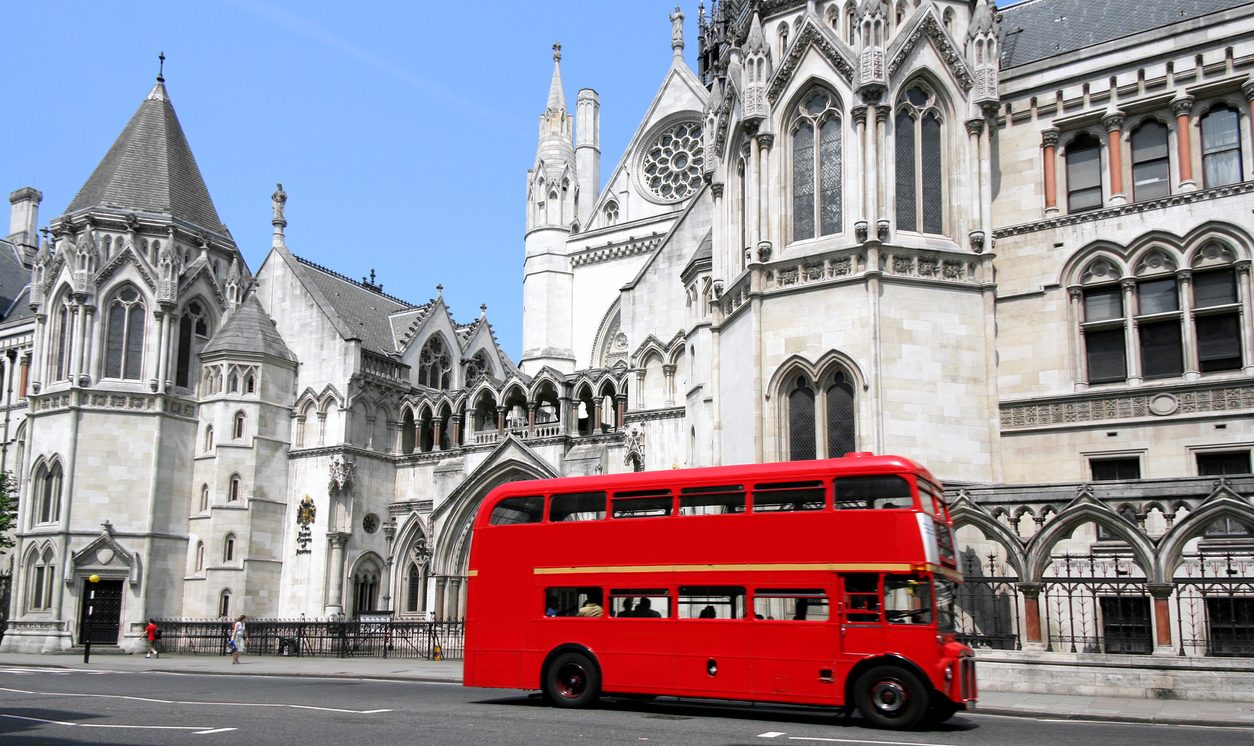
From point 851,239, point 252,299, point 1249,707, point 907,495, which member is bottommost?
point 1249,707

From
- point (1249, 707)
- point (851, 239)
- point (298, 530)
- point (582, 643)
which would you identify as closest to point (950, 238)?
point (851, 239)

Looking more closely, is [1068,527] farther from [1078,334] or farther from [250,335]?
[250,335]

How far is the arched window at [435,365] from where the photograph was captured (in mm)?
50000

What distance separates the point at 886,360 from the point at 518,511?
10.1 meters

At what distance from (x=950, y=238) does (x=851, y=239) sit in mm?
2398

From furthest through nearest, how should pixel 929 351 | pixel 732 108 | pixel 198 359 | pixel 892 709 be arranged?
pixel 198 359 → pixel 732 108 → pixel 929 351 → pixel 892 709

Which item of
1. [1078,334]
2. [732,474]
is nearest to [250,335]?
[1078,334]

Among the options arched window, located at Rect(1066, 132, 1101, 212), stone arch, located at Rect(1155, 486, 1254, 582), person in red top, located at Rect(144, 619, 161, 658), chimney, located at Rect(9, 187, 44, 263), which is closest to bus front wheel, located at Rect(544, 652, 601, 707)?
stone arch, located at Rect(1155, 486, 1254, 582)

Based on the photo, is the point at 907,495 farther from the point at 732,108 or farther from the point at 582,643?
the point at 732,108

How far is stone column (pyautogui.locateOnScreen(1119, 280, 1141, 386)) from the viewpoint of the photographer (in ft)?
83.8

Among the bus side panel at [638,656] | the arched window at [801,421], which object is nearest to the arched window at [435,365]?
the arched window at [801,421]

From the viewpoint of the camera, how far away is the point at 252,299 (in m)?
46.7

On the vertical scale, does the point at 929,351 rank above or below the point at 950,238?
below

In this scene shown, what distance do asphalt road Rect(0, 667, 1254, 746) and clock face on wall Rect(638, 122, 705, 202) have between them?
117 feet
